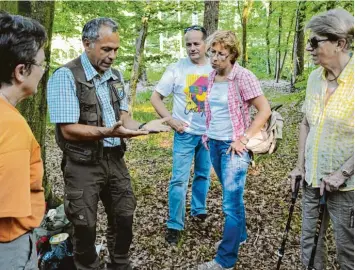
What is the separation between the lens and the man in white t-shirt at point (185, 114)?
4.60 m

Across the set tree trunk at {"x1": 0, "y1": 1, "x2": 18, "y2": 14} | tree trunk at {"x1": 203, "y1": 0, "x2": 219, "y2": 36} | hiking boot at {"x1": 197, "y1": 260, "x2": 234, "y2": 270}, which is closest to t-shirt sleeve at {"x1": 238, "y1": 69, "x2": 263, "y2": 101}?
hiking boot at {"x1": 197, "y1": 260, "x2": 234, "y2": 270}

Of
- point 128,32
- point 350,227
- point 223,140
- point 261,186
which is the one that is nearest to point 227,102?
point 223,140

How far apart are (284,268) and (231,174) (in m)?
1.22

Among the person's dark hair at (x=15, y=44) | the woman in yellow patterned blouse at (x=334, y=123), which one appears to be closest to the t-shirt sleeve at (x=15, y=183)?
the person's dark hair at (x=15, y=44)

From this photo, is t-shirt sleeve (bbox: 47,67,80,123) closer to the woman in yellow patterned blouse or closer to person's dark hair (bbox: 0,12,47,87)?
person's dark hair (bbox: 0,12,47,87)

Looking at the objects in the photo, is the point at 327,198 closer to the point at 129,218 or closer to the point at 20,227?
the point at 129,218

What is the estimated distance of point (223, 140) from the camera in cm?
383

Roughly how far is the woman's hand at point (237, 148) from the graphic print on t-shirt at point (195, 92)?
1.05m

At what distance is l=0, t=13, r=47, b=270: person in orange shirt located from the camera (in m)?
1.79

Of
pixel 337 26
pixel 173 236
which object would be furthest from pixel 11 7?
pixel 337 26

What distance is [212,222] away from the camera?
16.6ft

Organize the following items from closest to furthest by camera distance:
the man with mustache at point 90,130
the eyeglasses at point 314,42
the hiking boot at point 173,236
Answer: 1. the eyeglasses at point 314,42
2. the man with mustache at point 90,130
3. the hiking boot at point 173,236

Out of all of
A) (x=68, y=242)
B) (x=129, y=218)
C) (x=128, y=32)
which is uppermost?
(x=128, y=32)

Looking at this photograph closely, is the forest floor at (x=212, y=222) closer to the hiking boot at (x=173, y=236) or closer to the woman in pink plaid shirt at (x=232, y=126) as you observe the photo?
the hiking boot at (x=173, y=236)
